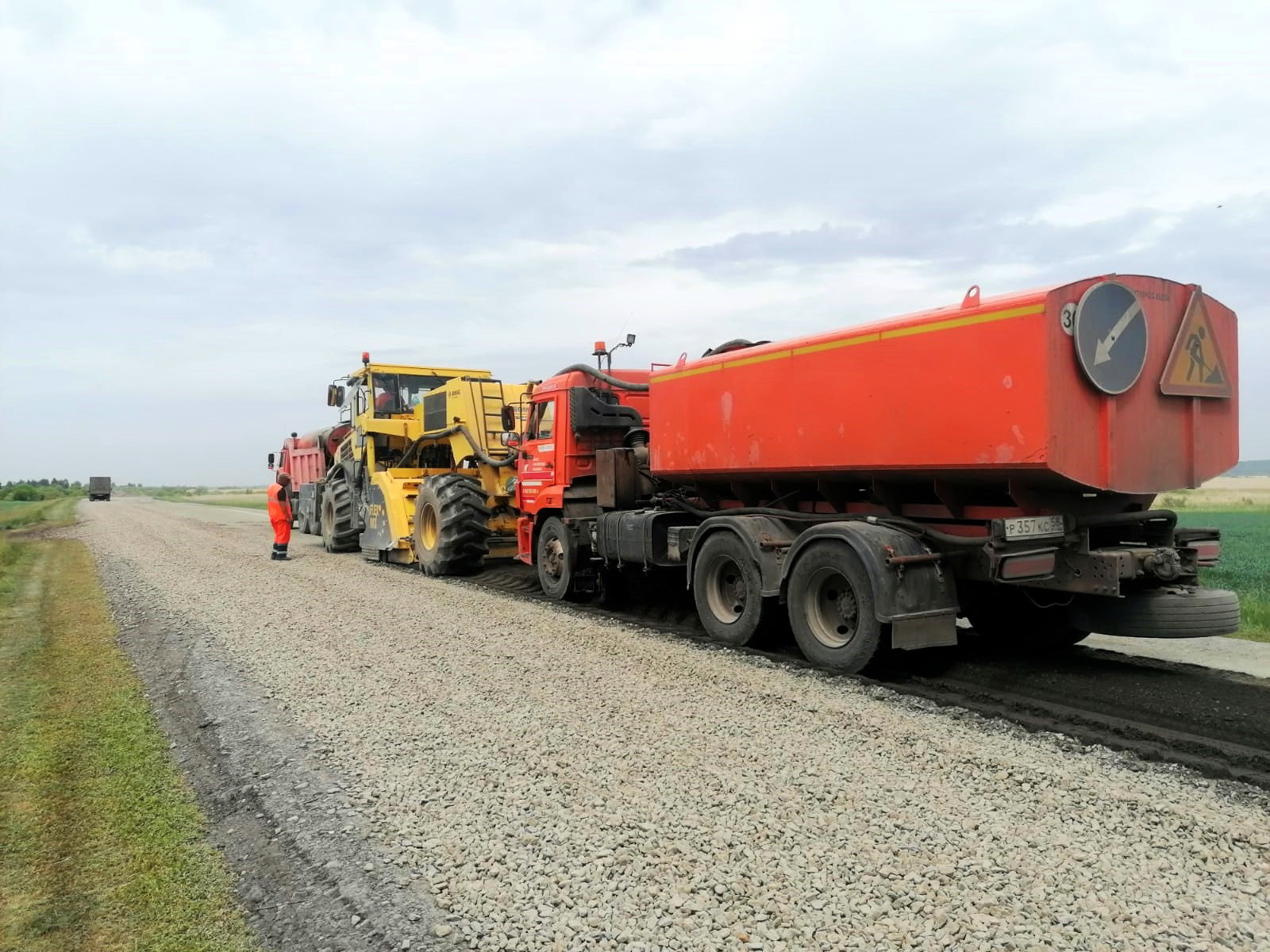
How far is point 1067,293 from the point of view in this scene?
5797mm

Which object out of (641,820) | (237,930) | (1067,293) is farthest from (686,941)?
(1067,293)

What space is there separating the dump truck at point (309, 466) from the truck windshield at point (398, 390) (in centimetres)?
443

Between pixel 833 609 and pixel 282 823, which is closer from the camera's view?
pixel 282 823

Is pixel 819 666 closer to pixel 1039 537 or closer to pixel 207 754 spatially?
pixel 1039 537

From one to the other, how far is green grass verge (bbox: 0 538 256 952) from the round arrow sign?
5649 mm

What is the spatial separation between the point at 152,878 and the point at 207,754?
165 centimetres

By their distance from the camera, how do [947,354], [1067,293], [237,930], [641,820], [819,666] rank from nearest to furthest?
[237,930]
[641,820]
[1067,293]
[947,354]
[819,666]

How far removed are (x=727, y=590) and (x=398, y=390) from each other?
10286mm

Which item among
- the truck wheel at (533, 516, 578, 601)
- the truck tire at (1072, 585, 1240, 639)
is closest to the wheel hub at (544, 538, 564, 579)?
the truck wheel at (533, 516, 578, 601)

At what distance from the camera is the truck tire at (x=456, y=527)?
13289 millimetres

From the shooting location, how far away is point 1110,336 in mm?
6004

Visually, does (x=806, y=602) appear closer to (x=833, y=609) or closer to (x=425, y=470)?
(x=833, y=609)

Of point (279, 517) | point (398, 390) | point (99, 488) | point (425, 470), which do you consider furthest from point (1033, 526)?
point (99, 488)

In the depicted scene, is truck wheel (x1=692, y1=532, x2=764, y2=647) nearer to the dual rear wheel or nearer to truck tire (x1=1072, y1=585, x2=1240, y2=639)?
the dual rear wheel
